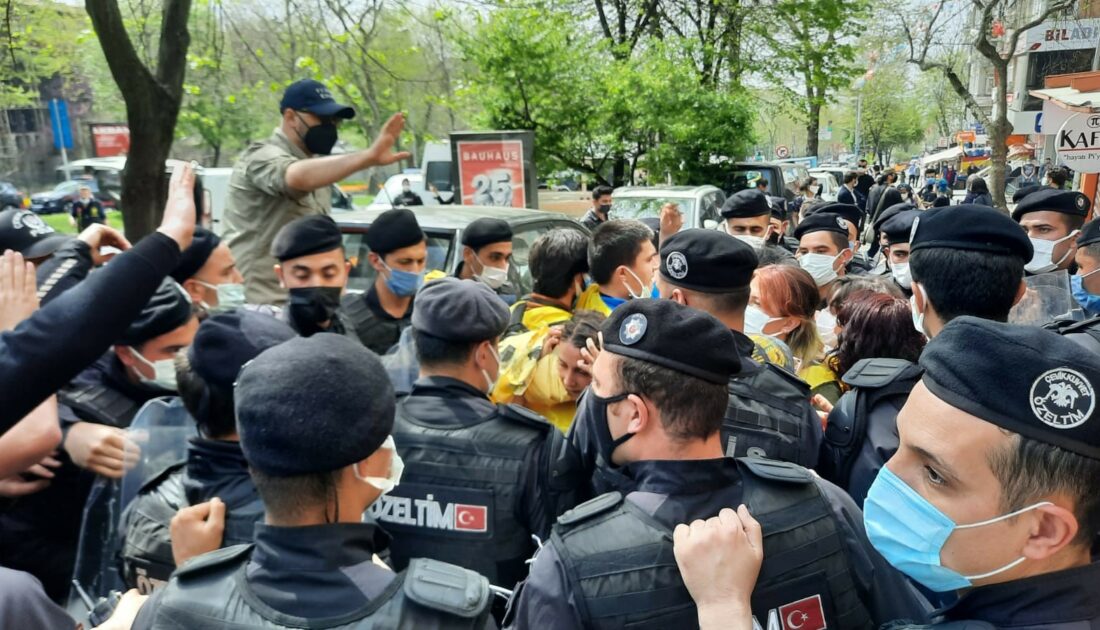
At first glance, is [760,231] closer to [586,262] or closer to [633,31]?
[586,262]

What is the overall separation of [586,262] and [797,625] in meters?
2.49

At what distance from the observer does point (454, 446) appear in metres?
2.38

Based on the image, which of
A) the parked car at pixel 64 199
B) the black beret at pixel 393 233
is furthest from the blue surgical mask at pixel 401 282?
the parked car at pixel 64 199

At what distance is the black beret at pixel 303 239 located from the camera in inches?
148

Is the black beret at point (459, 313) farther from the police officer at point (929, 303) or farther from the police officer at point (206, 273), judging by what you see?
the police officer at point (206, 273)

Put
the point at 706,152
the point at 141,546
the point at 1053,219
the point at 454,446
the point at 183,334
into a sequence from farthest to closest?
1. the point at 706,152
2. the point at 1053,219
3. the point at 183,334
4. the point at 454,446
5. the point at 141,546

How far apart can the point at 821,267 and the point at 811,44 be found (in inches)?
536

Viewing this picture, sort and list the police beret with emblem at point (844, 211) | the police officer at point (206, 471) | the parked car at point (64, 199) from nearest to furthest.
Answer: the police officer at point (206, 471), the police beret with emblem at point (844, 211), the parked car at point (64, 199)

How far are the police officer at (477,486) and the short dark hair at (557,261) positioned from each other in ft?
4.87

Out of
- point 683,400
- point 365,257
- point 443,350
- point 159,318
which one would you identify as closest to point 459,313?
point 443,350

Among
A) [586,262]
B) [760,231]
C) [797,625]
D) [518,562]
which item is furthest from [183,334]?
[760,231]

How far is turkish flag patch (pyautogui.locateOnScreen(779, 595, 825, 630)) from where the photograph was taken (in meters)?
1.72

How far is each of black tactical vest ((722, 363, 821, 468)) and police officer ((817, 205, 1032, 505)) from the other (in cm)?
11

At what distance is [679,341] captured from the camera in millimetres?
1911
